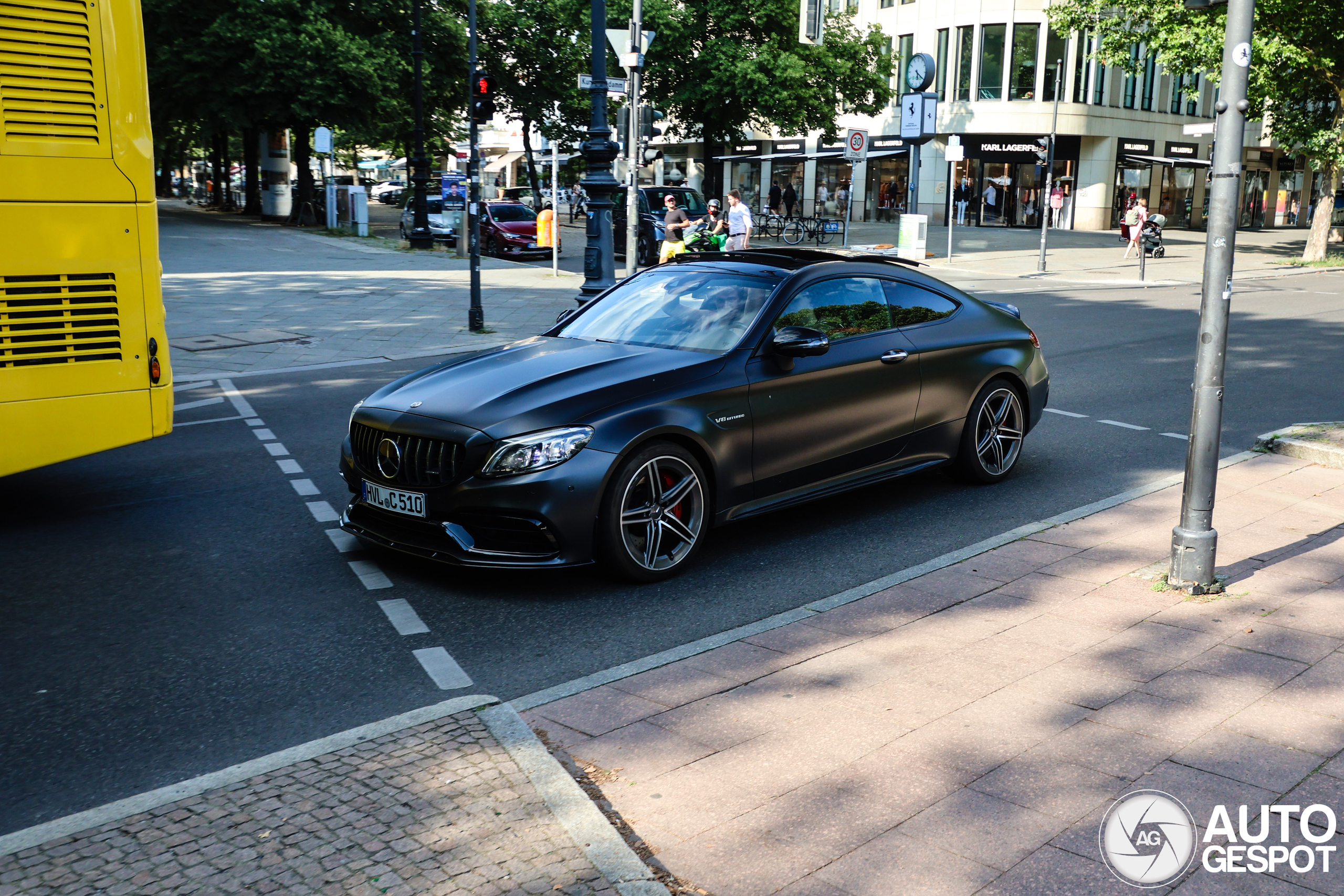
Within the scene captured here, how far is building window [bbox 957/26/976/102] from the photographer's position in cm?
4966

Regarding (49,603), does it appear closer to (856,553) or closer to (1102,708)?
(856,553)

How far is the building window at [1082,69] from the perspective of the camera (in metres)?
48.2

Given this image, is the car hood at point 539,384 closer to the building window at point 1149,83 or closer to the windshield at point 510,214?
the windshield at point 510,214

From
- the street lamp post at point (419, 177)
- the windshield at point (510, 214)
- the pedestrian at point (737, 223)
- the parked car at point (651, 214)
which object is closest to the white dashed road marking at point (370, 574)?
the pedestrian at point (737, 223)

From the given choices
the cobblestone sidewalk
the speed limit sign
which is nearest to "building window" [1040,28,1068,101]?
the speed limit sign

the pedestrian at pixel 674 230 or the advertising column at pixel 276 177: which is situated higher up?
the advertising column at pixel 276 177

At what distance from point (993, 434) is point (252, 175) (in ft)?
138

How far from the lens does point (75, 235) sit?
6004 millimetres

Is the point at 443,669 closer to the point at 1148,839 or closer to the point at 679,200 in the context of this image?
the point at 1148,839

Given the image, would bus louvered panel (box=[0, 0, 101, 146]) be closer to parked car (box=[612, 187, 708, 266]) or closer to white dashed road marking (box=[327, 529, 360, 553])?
white dashed road marking (box=[327, 529, 360, 553])

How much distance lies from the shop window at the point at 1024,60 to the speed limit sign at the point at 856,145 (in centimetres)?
2538

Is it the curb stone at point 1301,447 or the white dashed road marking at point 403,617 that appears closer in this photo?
the white dashed road marking at point 403,617

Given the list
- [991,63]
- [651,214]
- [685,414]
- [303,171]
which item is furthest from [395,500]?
[991,63]

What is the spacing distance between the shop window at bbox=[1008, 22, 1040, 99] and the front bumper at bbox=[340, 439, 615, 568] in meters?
48.3
